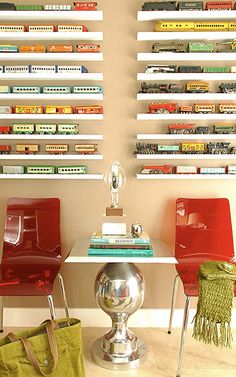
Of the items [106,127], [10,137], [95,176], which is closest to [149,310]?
[95,176]

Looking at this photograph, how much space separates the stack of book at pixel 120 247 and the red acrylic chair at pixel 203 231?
0.50m

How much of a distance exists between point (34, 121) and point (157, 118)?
2.65 feet

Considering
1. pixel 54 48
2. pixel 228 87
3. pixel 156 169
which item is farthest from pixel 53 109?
pixel 228 87

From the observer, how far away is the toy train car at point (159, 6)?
2.78 meters

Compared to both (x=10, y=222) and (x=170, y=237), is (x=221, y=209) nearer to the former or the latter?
(x=170, y=237)

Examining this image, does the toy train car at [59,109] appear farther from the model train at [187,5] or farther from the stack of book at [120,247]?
the stack of book at [120,247]

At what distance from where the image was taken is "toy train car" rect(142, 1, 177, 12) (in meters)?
2.78

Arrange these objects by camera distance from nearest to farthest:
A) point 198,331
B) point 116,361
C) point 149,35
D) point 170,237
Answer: point 198,331 → point 116,361 → point 149,35 → point 170,237

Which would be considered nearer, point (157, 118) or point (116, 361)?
point (116, 361)

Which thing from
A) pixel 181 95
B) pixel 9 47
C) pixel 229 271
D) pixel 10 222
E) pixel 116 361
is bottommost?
pixel 116 361

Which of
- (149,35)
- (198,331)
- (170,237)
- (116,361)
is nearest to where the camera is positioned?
(198,331)

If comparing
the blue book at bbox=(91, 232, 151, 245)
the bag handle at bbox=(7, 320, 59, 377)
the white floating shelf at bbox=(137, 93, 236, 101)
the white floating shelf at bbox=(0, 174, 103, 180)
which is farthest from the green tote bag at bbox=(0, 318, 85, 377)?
the white floating shelf at bbox=(137, 93, 236, 101)

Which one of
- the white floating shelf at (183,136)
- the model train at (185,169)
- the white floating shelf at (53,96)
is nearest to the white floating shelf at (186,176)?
the model train at (185,169)

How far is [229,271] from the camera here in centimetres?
238
